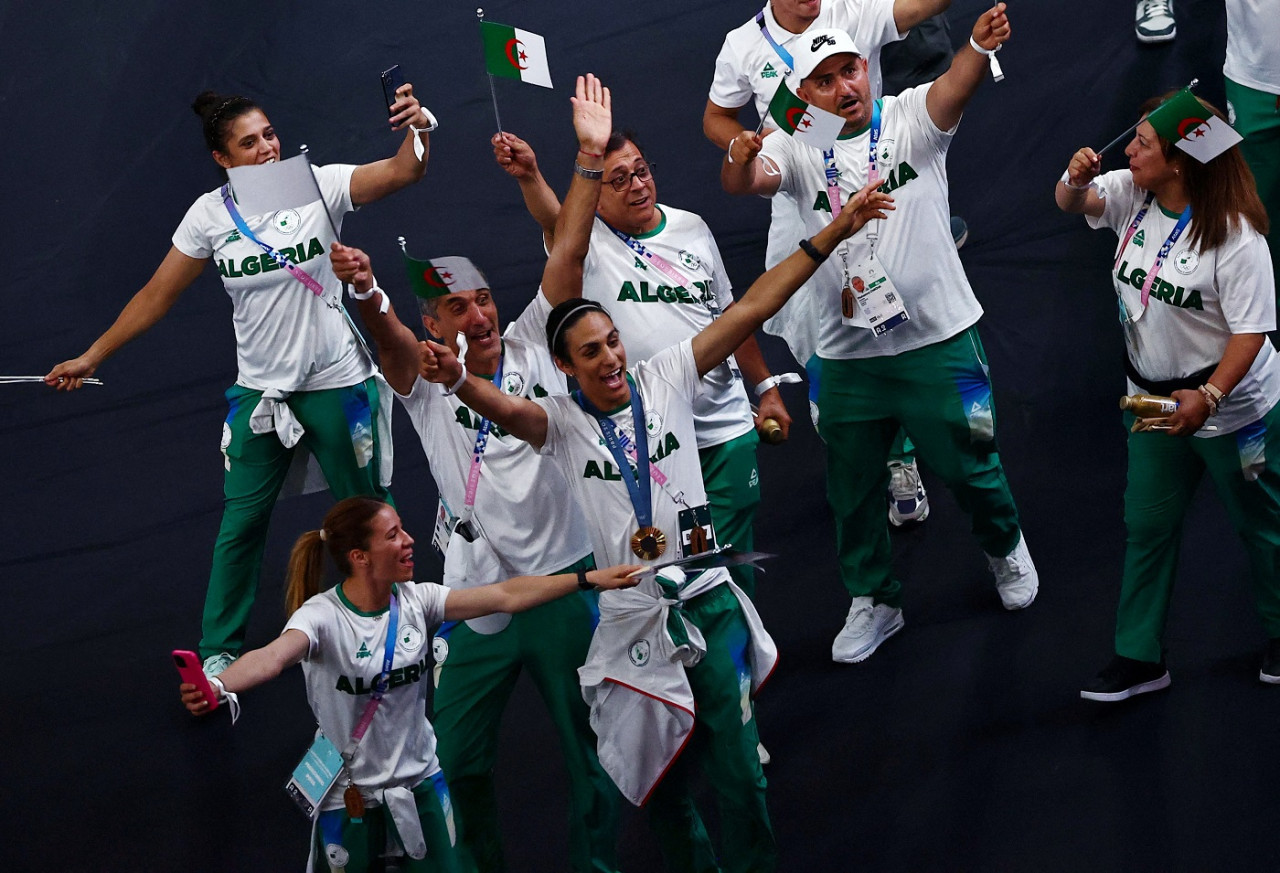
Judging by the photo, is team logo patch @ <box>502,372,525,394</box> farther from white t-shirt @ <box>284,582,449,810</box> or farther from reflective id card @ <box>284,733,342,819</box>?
reflective id card @ <box>284,733,342,819</box>

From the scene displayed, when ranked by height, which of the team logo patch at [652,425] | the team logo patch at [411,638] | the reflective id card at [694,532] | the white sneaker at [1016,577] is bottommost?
the white sneaker at [1016,577]

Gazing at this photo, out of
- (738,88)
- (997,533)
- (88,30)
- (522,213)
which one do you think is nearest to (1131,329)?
(997,533)

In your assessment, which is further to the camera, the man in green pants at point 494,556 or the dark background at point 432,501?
the dark background at point 432,501

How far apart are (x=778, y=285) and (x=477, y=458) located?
0.83 metres

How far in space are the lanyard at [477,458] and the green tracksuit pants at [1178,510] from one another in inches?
67.3

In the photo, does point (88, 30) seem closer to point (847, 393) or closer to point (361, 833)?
point (847, 393)

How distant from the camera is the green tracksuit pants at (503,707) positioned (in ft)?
12.3

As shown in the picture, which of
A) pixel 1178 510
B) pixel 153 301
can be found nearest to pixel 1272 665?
pixel 1178 510

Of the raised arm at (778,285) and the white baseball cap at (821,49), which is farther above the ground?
the white baseball cap at (821,49)

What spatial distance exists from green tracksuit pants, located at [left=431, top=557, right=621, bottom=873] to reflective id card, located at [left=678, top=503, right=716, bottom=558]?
1.27 ft

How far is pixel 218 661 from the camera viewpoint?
496cm

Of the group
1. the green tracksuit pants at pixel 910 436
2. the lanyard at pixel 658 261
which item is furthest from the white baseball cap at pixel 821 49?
the green tracksuit pants at pixel 910 436

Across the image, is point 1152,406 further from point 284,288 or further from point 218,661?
point 218,661

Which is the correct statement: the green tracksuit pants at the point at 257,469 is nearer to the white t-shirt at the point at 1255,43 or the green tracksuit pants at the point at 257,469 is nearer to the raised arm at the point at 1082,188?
the raised arm at the point at 1082,188
